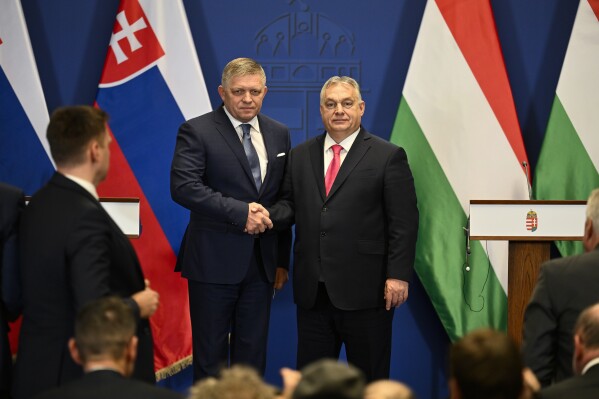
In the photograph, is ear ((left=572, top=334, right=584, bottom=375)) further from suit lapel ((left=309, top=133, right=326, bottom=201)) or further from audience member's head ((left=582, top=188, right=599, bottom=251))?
suit lapel ((left=309, top=133, right=326, bottom=201))

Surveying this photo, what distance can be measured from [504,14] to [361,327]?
2.41m

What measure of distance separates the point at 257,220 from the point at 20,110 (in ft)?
6.76

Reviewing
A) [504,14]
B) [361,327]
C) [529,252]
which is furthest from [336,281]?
[504,14]

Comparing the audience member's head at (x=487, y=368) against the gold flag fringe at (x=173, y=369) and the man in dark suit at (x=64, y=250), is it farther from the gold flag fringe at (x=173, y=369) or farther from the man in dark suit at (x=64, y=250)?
the gold flag fringe at (x=173, y=369)

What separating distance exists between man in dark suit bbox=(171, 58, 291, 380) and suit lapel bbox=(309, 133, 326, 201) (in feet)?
0.62

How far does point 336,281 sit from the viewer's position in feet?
14.0

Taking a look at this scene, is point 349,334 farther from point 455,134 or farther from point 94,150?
point 94,150

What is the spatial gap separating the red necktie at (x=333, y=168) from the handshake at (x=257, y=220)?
37cm

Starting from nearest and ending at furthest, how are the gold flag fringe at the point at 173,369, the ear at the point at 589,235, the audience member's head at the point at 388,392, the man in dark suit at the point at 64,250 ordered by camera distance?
the audience member's head at the point at 388,392
the man in dark suit at the point at 64,250
the ear at the point at 589,235
the gold flag fringe at the point at 173,369

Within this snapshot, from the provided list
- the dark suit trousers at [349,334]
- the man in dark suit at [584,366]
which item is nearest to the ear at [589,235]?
the man in dark suit at [584,366]

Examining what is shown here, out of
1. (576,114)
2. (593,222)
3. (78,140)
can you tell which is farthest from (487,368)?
(576,114)

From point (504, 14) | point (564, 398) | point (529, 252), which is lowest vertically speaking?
point (564, 398)

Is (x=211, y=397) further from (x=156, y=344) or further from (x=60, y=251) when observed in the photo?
(x=156, y=344)

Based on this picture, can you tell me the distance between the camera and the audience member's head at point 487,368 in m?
2.21
